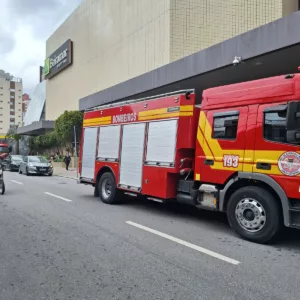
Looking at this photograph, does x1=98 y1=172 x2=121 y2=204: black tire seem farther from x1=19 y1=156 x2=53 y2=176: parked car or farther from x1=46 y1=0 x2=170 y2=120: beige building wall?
x1=46 y1=0 x2=170 y2=120: beige building wall

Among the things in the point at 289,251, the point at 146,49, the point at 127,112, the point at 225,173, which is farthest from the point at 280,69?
the point at 146,49

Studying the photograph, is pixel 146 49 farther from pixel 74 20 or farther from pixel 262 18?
pixel 74 20

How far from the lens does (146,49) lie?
27.7 meters

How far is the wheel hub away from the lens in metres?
5.88

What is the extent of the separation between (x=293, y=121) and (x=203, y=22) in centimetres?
2144

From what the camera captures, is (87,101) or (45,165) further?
(87,101)

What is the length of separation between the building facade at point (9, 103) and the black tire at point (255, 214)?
409 feet

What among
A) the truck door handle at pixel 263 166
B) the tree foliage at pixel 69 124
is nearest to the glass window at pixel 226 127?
the truck door handle at pixel 263 166

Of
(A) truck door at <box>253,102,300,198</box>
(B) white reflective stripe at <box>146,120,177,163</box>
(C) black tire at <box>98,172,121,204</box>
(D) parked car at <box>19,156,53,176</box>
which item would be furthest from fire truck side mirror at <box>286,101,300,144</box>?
(D) parked car at <box>19,156,53,176</box>

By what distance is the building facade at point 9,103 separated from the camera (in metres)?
123

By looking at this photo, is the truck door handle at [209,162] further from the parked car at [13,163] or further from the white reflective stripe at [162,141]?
the parked car at [13,163]

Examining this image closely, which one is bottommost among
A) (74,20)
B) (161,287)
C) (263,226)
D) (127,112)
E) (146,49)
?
(161,287)

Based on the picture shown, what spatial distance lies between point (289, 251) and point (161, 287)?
105 inches

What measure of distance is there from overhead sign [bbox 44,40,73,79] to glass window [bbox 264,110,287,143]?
42136 millimetres
